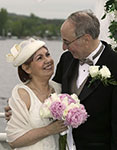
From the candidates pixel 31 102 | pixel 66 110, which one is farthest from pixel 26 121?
pixel 66 110

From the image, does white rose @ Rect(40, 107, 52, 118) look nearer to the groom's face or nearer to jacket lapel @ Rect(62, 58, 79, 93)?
jacket lapel @ Rect(62, 58, 79, 93)

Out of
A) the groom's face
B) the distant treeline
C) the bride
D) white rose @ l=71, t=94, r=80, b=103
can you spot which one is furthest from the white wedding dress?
the distant treeline

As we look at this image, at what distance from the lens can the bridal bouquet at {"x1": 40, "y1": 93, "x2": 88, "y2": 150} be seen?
114 inches

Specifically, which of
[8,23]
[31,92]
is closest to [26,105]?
[31,92]

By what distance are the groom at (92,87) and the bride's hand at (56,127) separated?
0.60ft

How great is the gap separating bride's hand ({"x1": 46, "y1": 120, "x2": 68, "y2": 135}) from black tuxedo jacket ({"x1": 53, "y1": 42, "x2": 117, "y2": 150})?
18 cm

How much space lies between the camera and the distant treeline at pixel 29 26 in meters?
7.06

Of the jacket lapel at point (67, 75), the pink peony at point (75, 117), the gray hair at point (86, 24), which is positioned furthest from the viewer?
the jacket lapel at point (67, 75)

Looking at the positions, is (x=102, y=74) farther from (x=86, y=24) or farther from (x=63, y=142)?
(x=63, y=142)

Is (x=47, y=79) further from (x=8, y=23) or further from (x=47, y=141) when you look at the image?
(x=8, y=23)

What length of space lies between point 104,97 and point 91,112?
0.15 meters

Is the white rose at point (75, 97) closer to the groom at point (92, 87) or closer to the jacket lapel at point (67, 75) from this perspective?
the groom at point (92, 87)

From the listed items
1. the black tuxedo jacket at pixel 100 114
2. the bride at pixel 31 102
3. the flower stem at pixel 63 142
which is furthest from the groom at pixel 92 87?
the bride at pixel 31 102

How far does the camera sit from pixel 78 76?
129 inches
